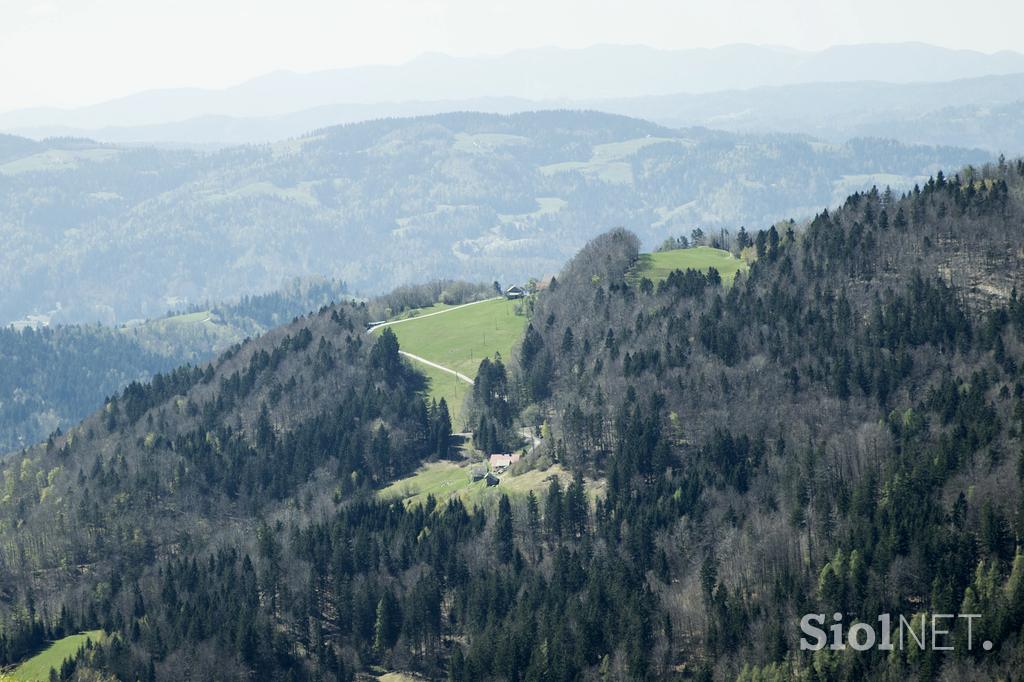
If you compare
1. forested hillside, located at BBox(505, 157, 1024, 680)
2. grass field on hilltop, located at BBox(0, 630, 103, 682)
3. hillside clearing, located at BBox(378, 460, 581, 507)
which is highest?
forested hillside, located at BBox(505, 157, 1024, 680)

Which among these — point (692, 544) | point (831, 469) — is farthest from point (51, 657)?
point (831, 469)

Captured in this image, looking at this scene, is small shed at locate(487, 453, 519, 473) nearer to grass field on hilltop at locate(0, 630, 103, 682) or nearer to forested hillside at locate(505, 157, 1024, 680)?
forested hillside at locate(505, 157, 1024, 680)

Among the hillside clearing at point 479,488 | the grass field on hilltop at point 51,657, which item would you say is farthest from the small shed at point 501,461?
the grass field on hilltop at point 51,657

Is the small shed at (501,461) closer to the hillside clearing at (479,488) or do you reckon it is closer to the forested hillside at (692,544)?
the hillside clearing at (479,488)

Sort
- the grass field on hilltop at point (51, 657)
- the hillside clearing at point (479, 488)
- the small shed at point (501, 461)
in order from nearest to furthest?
the grass field on hilltop at point (51, 657) < the hillside clearing at point (479, 488) < the small shed at point (501, 461)

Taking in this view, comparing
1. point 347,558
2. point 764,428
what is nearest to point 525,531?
point 347,558

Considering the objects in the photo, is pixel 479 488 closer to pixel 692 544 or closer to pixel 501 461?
pixel 501 461

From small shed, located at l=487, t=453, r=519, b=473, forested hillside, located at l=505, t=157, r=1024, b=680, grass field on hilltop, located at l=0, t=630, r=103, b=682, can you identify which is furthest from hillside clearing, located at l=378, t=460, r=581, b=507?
grass field on hilltop, located at l=0, t=630, r=103, b=682

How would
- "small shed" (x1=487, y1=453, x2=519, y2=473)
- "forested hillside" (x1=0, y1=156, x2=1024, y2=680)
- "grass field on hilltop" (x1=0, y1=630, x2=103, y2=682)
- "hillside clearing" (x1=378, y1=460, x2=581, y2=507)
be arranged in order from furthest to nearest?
"small shed" (x1=487, y1=453, x2=519, y2=473) < "hillside clearing" (x1=378, y1=460, x2=581, y2=507) < "grass field on hilltop" (x1=0, y1=630, x2=103, y2=682) < "forested hillside" (x1=0, y1=156, x2=1024, y2=680)
